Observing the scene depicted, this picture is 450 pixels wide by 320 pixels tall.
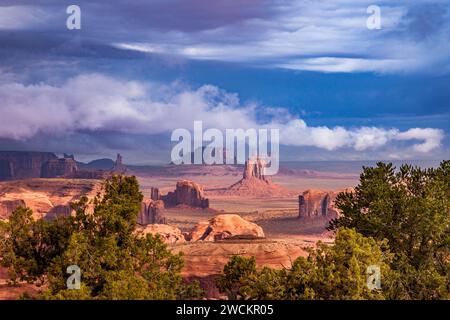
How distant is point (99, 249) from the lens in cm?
4184

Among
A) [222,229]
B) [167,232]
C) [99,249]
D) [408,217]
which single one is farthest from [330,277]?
[222,229]

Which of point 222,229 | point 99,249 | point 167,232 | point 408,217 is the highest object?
Result: point 408,217

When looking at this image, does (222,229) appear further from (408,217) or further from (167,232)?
(408,217)

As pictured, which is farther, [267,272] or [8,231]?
[8,231]

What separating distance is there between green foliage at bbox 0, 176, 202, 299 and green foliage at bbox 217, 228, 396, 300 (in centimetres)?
528

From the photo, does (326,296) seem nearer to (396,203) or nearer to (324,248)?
(324,248)

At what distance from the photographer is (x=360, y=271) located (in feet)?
127

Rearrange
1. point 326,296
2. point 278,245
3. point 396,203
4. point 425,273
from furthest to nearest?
point 278,245 < point 396,203 < point 425,273 < point 326,296

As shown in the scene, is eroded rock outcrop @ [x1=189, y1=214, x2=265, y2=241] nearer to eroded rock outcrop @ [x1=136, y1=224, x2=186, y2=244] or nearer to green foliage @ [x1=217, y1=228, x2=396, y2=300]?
eroded rock outcrop @ [x1=136, y1=224, x2=186, y2=244]

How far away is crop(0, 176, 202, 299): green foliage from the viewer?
39.6 metres

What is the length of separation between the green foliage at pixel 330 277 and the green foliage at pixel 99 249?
5.28 meters

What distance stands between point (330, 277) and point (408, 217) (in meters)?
16.3
